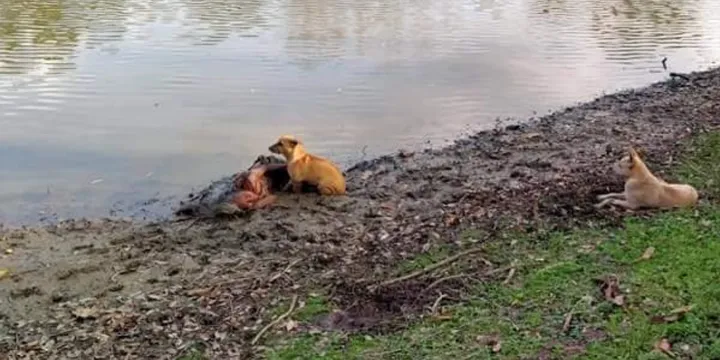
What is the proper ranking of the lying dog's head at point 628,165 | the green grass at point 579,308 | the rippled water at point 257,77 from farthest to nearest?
the rippled water at point 257,77
the lying dog's head at point 628,165
the green grass at point 579,308

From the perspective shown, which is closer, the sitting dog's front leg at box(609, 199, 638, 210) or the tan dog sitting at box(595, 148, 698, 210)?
the tan dog sitting at box(595, 148, 698, 210)

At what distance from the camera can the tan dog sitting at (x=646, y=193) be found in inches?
279

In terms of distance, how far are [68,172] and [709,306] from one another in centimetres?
760

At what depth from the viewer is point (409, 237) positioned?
7414mm

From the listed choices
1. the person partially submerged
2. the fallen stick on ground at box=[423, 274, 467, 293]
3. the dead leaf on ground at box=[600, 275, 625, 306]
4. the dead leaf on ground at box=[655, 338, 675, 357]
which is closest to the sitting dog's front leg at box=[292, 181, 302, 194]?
the person partially submerged

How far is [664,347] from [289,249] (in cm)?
343

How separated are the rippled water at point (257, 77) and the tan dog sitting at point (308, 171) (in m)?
1.53

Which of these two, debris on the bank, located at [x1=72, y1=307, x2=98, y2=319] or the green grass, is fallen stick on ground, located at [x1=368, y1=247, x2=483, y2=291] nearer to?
the green grass

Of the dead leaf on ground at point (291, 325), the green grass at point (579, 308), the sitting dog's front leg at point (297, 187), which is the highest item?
the green grass at point (579, 308)

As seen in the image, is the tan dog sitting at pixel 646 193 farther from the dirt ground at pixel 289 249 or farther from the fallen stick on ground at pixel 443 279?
the fallen stick on ground at pixel 443 279

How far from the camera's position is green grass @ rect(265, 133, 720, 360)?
16.4ft

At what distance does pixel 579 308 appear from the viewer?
214 inches

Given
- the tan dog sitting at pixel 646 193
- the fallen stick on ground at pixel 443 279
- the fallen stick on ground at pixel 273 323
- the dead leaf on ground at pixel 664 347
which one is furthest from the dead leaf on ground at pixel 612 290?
the fallen stick on ground at pixel 273 323

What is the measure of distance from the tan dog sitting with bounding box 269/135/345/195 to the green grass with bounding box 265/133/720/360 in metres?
2.51
